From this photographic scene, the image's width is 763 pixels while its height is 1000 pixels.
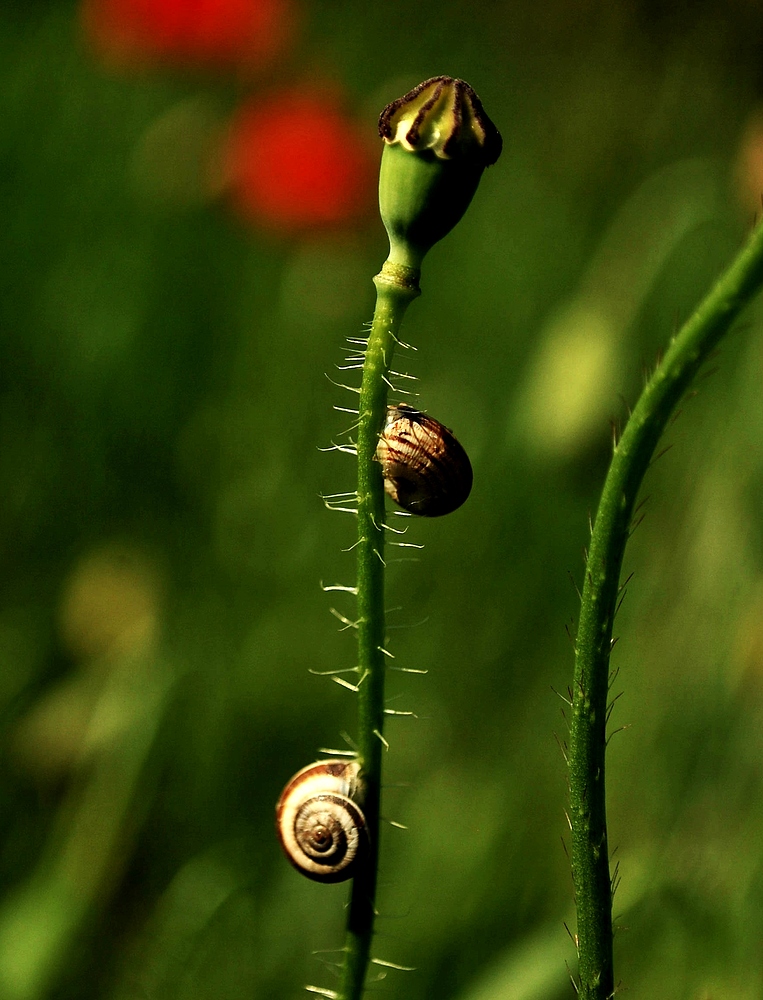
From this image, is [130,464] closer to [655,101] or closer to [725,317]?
[725,317]

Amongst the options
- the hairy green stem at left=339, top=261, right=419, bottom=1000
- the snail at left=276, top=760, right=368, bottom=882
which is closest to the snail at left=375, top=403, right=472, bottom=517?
the hairy green stem at left=339, top=261, right=419, bottom=1000

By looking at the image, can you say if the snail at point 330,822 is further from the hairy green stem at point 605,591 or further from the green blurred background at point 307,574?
the green blurred background at point 307,574

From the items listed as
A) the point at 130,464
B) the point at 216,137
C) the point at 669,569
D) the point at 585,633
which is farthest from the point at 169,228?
the point at 585,633

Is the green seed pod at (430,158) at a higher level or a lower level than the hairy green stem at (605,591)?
higher

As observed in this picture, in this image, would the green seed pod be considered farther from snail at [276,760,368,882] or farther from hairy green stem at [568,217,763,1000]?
Result: snail at [276,760,368,882]

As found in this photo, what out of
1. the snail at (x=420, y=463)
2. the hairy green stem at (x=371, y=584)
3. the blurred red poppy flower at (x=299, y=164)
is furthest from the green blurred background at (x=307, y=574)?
the snail at (x=420, y=463)

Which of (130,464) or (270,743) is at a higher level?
(130,464)
